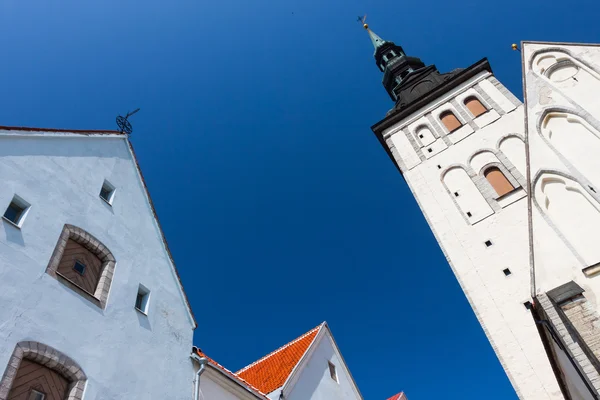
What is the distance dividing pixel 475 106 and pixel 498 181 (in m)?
6.57

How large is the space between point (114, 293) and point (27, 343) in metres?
2.09

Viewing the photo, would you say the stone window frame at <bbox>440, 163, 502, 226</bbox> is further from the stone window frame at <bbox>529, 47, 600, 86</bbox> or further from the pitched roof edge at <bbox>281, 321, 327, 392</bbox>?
the pitched roof edge at <bbox>281, 321, 327, 392</bbox>

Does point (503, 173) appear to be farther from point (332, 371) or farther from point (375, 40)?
point (375, 40)

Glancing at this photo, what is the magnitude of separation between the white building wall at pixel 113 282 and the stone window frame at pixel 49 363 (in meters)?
0.09

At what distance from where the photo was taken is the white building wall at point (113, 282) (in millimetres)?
6516

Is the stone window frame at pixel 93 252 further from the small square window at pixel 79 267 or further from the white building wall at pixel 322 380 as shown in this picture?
the white building wall at pixel 322 380

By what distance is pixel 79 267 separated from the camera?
782cm

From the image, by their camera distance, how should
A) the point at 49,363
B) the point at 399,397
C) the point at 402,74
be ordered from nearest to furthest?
1. the point at 49,363
2. the point at 399,397
3. the point at 402,74

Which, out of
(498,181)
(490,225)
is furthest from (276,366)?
(498,181)

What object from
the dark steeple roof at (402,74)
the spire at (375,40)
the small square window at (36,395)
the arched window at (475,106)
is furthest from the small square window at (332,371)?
the spire at (375,40)

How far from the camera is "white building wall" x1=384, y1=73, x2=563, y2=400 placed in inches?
600

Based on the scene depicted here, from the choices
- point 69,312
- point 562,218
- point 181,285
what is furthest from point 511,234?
point 69,312

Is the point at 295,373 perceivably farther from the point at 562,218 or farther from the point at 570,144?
the point at 570,144

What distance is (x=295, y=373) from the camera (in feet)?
41.3
